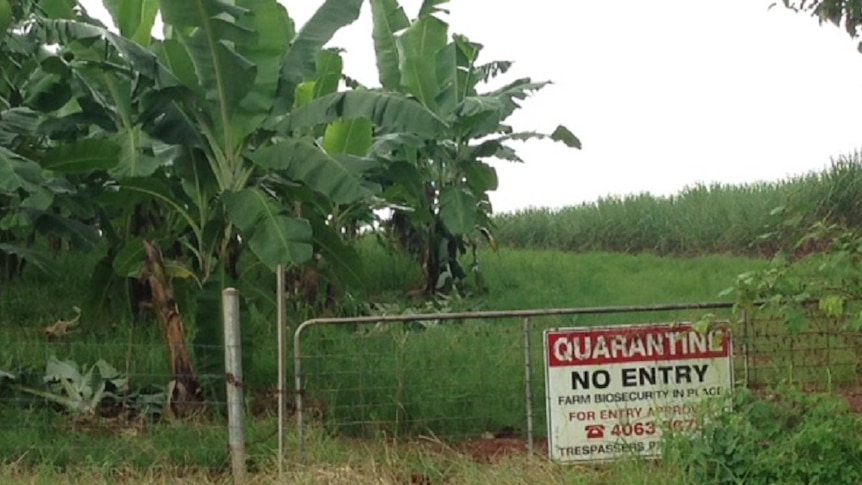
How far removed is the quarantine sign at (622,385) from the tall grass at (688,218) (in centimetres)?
995

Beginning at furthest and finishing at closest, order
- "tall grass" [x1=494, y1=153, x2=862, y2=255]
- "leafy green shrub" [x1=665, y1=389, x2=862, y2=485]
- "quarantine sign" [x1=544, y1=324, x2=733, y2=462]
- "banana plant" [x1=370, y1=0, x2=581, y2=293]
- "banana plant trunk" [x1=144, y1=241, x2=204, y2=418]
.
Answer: "tall grass" [x1=494, y1=153, x2=862, y2=255] < "banana plant" [x1=370, y1=0, x2=581, y2=293] < "banana plant trunk" [x1=144, y1=241, x2=204, y2=418] < "quarantine sign" [x1=544, y1=324, x2=733, y2=462] < "leafy green shrub" [x1=665, y1=389, x2=862, y2=485]

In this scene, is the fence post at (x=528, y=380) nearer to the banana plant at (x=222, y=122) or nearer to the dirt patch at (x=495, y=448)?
the dirt patch at (x=495, y=448)

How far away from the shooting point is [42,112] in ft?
28.9

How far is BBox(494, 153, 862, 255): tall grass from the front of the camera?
16.6 metres

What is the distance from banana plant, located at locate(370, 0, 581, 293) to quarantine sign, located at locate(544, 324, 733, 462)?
2422 mm

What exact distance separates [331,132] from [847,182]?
1008cm

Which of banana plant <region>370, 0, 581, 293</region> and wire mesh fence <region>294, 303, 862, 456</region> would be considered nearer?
wire mesh fence <region>294, 303, 862, 456</region>

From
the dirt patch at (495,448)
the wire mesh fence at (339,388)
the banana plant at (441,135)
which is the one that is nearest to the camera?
the dirt patch at (495,448)

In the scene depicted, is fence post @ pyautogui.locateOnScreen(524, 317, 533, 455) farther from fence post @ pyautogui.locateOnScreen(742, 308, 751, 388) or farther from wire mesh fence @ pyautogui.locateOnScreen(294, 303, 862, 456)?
fence post @ pyautogui.locateOnScreen(742, 308, 751, 388)

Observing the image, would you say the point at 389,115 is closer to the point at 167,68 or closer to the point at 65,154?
Answer: the point at 167,68

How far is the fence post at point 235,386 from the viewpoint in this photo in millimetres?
6441

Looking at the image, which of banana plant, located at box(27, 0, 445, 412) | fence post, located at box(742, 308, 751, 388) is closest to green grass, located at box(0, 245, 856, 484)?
fence post, located at box(742, 308, 751, 388)

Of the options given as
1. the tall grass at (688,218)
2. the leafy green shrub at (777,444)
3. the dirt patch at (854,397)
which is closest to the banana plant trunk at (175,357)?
the leafy green shrub at (777,444)

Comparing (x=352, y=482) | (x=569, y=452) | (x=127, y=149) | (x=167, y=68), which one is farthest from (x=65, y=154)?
(x=569, y=452)
